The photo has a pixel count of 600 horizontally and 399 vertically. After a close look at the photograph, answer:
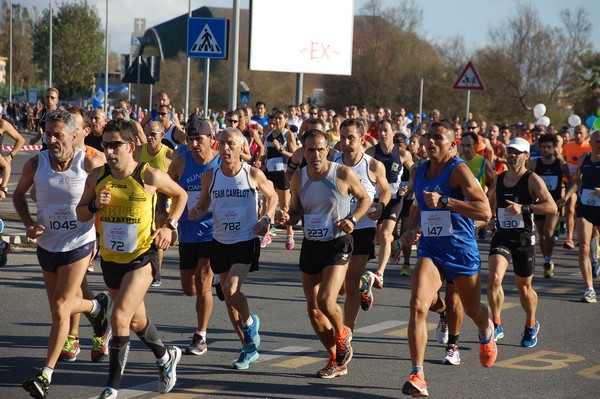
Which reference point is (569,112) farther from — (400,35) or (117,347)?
(117,347)

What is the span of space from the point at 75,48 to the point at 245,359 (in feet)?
220

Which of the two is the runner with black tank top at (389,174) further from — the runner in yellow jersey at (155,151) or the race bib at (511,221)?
the runner in yellow jersey at (155,151)

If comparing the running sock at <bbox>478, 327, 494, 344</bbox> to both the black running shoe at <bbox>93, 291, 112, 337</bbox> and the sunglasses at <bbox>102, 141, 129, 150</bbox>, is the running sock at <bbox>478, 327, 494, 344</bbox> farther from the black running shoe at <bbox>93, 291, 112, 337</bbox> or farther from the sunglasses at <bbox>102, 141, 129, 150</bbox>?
the sunglasses at <bbox>102, 141, 129, 150</bbox>

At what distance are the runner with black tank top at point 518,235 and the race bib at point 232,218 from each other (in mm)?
2506

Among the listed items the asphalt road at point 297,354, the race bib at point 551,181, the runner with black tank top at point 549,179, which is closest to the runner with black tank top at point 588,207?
the asphalt road at point 297,354

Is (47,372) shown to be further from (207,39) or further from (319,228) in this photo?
(207,39)

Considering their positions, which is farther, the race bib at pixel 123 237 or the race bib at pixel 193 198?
the race bib at pixel 193 198

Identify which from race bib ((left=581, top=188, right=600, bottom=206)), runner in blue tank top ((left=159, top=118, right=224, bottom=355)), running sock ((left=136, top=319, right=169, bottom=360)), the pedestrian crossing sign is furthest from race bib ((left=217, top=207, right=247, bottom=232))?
the pedestrian crossing sign

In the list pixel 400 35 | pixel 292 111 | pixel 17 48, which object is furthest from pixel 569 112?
pixel 17 48

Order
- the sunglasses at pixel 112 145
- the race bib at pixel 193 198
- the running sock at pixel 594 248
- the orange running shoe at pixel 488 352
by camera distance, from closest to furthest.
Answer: the sunglasses at pixel 112 145
the orange running shoe at pixel 488 352
the race bib at pixel 193 198
the running sock at pixel 594 248

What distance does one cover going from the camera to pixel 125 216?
6.64 m

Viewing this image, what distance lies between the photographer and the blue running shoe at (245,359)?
747 centimetres

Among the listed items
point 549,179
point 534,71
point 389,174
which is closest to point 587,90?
point 534,71

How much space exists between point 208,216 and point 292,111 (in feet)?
49.5
